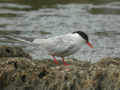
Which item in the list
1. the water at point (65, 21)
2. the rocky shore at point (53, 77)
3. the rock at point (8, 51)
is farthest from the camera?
the water at point (65, 21)

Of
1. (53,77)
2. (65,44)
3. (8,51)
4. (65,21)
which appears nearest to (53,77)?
(53,77)

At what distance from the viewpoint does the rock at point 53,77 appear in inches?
254

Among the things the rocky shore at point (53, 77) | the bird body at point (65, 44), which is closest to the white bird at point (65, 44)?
the bird body at point (65, 44)

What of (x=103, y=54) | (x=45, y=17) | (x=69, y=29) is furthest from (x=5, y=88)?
(x=45, y=17)

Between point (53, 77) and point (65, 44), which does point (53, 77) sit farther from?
point (65, 44)

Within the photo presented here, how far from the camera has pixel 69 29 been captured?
1350 cm

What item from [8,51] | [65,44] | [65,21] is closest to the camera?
[65,44]

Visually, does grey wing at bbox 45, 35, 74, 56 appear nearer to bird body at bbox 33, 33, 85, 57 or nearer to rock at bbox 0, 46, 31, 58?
bird body at bbox 33, 33, 85, 57

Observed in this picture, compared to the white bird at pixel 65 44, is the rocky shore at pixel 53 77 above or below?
below

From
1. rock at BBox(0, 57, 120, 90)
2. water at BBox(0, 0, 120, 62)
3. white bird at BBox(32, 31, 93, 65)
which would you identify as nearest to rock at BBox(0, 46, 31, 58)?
white bird at BBox(32, 31, 93, 65)

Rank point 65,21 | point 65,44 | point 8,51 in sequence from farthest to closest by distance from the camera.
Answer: point 65,21
point 8,51
point 65,44

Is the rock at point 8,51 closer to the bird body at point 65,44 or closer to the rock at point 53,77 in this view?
the bird body at point 65,44

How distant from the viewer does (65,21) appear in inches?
576

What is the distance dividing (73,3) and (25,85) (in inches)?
474
